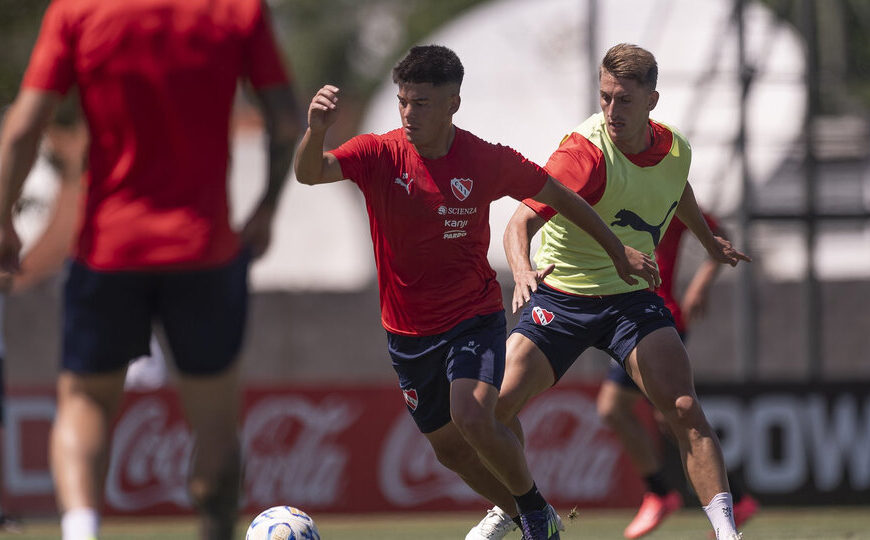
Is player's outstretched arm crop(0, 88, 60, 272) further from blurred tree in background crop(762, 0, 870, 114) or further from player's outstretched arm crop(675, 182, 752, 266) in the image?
blurred tree in background crop(762, 0, 870, 114)

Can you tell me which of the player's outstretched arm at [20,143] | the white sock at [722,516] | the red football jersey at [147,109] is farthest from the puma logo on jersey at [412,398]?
the player's outstretched arm at [20,143]

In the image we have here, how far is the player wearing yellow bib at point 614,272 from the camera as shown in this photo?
6941 mm

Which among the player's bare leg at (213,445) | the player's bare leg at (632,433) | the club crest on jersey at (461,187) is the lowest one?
the player's bare leg at (632,433)

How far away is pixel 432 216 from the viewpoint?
6777 millimetres

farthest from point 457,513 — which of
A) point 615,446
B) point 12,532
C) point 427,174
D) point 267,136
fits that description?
point 267,136

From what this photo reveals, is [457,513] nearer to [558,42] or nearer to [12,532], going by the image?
[12,532]

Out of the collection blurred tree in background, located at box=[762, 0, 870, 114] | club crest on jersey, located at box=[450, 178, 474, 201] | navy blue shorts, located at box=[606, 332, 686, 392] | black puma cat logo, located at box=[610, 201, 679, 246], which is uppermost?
blurred tree in background, located at box=[762, 0, 870, 114]

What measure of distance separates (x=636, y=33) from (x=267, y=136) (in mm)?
21730

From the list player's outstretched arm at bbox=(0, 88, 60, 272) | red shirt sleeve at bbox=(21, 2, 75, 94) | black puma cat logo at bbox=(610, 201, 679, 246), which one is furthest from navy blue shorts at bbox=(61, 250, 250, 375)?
black puma cat logo at bbox=(610, 201, 679, 246)

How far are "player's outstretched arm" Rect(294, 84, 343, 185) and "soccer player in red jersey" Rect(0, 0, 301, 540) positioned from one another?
0.77 m

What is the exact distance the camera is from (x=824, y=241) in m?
25.2

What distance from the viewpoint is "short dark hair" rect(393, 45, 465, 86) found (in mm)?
6520

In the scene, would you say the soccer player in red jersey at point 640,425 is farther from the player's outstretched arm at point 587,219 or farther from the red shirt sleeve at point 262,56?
the red shirt sleeve at point 262,56

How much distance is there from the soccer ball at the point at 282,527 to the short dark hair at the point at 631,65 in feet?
8.56
